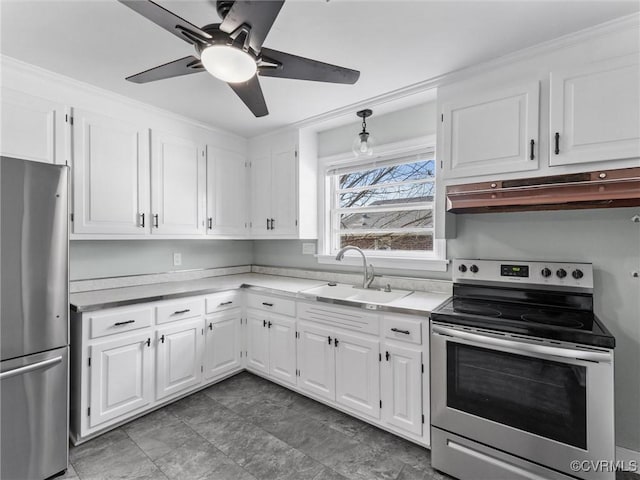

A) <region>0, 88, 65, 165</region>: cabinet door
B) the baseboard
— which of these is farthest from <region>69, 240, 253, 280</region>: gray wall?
the baseboard

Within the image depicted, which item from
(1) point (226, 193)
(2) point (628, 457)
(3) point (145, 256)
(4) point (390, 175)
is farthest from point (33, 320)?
(2) point (628, 457)

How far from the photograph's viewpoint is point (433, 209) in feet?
8.51

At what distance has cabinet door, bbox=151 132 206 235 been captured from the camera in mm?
2623

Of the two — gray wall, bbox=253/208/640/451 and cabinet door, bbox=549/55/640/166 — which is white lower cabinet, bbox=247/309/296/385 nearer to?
gray wall, bbox=253/208/640/451

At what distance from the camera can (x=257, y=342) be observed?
112 inches

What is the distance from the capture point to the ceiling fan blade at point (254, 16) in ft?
3.53

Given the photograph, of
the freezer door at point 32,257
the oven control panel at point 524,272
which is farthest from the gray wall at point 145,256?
the oven control panel at point 524,272

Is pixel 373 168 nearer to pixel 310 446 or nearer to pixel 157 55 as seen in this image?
pixel 157 55

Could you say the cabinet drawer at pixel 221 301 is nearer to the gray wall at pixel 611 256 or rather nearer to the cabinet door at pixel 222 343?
the cabinet door at pixel 222 343

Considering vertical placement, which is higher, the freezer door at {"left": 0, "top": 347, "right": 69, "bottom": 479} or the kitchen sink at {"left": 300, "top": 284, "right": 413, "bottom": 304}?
the kitchen sink at {"left": 300, "top": 284, "right": 413, "bottom": 304}

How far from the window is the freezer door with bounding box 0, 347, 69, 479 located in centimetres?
215

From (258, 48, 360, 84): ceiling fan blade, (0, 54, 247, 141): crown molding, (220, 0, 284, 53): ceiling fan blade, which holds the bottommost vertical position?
(220, 0, 284, 53): ceiling fan blade

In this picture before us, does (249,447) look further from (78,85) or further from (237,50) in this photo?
(78,85)

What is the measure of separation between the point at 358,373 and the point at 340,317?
40cm
